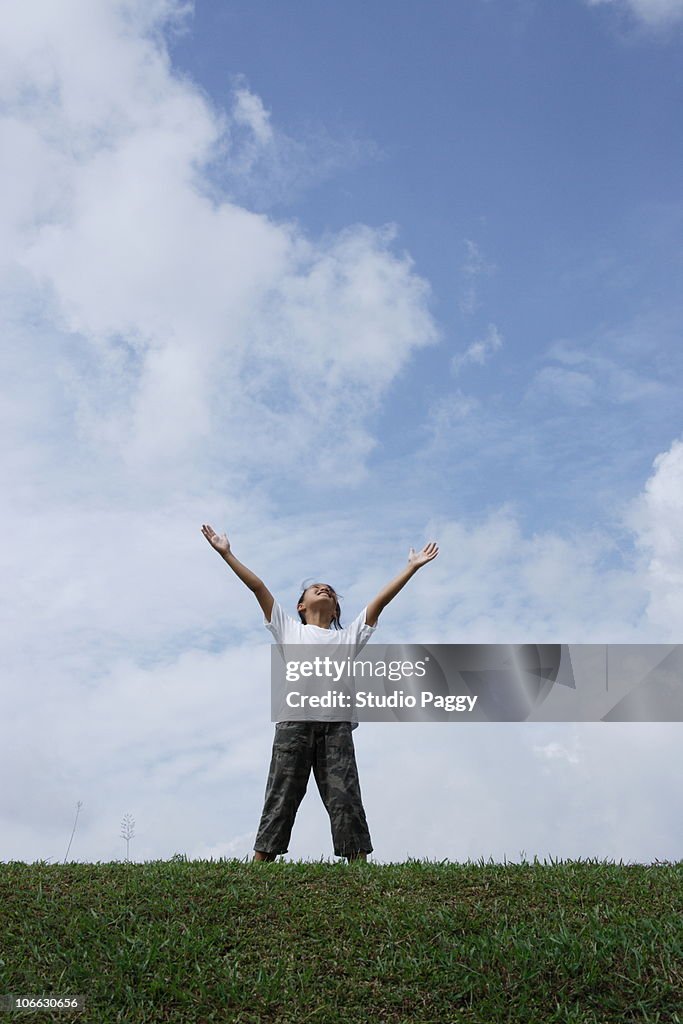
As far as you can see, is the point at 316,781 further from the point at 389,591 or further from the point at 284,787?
the point at 389,591

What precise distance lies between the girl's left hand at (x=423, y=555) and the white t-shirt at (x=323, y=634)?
569 mm

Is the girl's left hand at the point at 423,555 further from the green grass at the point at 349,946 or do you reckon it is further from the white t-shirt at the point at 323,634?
the green grass at the point at 349,946

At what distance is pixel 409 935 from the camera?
567 cm

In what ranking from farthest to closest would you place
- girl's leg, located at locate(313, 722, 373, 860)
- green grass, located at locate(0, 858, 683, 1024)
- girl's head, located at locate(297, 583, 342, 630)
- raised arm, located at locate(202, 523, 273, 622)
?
girl's head, located at locate(297, 583, 342, 630) < raised arm, located at locate(202, 523, 273, 622) < girl's leg, located at locate(313, 722, 373, 860) < green grass, located at locate(0, 858, 683, 1024)

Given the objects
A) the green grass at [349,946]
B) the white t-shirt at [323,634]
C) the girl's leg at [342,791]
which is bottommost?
the green grass at [349,946]

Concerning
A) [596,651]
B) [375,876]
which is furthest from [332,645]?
[596,651]

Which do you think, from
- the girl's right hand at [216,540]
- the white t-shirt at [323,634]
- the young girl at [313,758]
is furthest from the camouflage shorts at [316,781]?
the girl's right hand at [216,540]

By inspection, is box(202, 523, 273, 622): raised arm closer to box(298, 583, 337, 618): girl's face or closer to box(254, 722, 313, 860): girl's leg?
box(298, 583, 337, 618): girl's face

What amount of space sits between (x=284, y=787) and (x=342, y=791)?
47 centimetres

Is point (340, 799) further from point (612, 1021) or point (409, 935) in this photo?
point (612, 1021)

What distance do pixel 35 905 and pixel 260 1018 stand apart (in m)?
2.00

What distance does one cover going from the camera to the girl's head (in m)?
8.25

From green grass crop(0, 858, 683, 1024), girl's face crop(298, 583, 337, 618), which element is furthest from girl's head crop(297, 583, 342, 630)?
green grass crop(0, 858, 683, 1024)

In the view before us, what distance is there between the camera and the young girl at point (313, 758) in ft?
24.8
